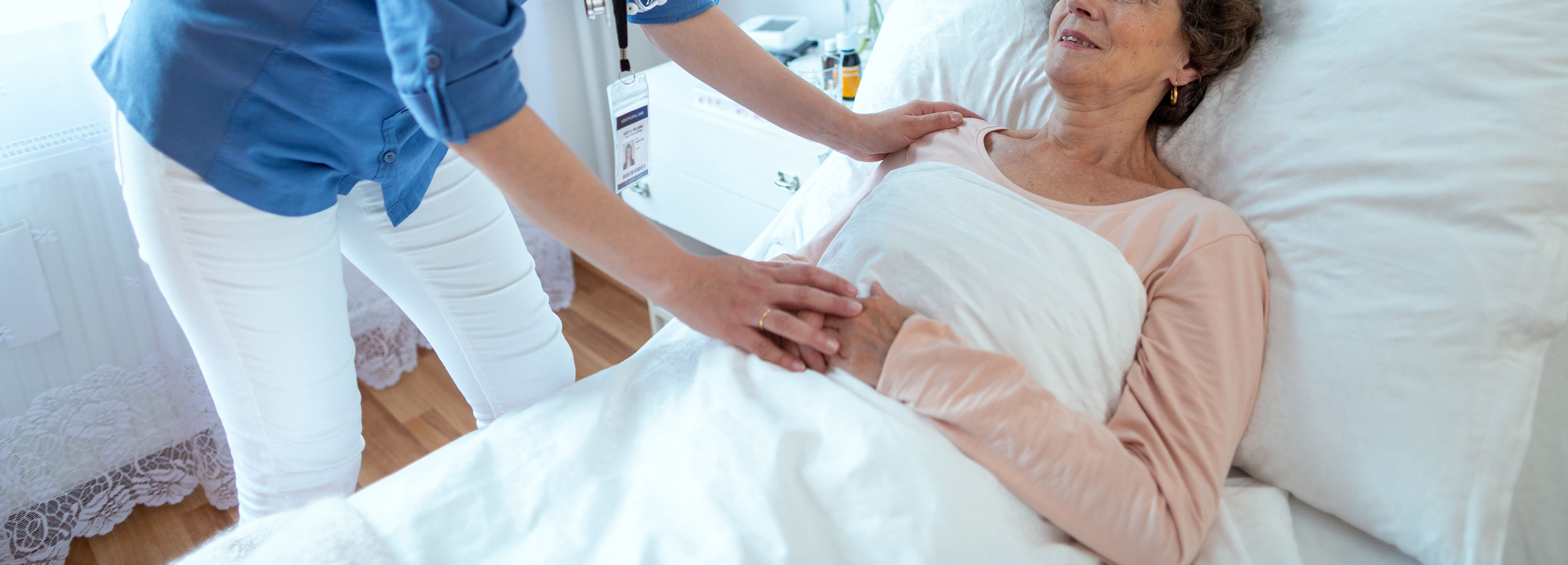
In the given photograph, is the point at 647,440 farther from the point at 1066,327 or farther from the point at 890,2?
the point at 890,2

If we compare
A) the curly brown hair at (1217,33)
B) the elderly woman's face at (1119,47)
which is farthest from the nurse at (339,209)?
the curly brown hair at (1217,33)

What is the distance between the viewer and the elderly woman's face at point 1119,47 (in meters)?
1.20

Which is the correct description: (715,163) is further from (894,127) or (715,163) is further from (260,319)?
(260,319)

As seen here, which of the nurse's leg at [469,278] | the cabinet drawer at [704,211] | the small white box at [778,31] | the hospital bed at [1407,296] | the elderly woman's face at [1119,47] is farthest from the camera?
the small white box at [778,31]

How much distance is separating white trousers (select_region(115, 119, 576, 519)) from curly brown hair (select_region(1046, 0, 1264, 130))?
90 cm

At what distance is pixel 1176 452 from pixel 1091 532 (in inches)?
5.1

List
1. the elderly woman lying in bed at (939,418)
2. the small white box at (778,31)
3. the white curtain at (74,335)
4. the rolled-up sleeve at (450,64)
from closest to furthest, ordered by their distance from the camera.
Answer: the rolled-up sleeve at (450,64) → the elderly woman lying in bed at (939,418) → the white curtain at (74,335) → the small white box at (778,31)

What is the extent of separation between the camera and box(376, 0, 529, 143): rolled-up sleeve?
2.35 ft

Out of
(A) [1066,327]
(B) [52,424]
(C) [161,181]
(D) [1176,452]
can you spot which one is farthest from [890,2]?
(B) [52,424]

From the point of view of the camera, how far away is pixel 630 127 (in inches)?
52.8

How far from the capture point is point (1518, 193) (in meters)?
0.94

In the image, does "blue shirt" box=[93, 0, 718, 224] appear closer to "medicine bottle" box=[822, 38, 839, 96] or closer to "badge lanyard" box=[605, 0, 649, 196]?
"badge lanyard" box=[605, 0, 649, 196]

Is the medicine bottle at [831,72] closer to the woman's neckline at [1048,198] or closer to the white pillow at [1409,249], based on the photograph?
the woman's neckline at [1048,198]

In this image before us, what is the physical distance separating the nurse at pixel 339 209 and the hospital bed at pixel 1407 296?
0.19 m
